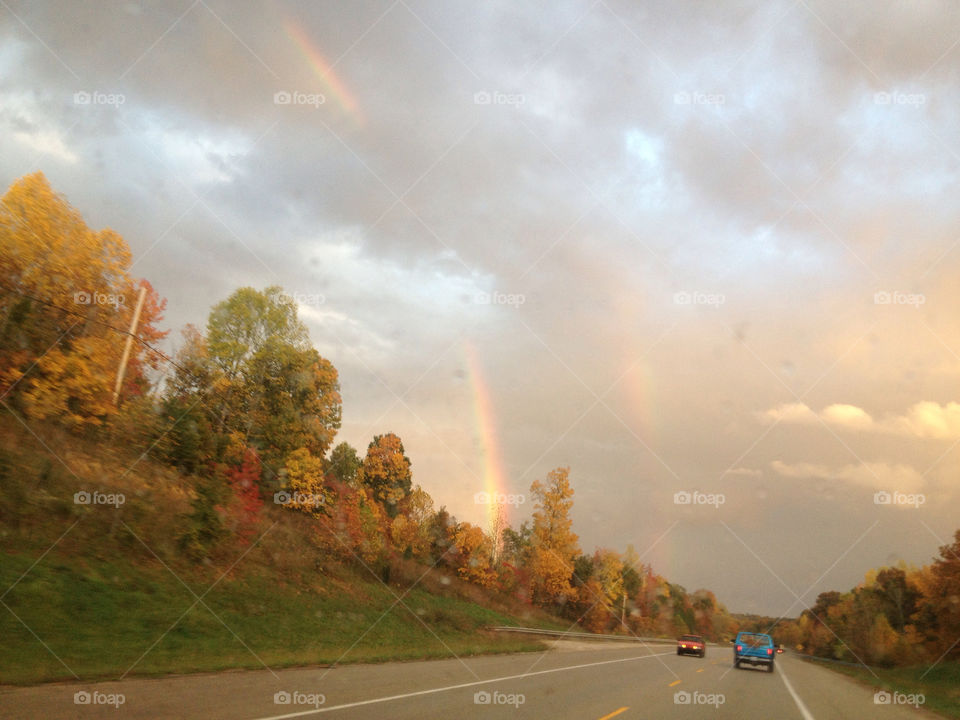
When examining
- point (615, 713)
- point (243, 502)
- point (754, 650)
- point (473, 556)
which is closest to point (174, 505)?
point (243, 502)

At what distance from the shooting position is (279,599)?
97.7 ft

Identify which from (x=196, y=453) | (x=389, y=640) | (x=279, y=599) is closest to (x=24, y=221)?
(x=196, y=453)

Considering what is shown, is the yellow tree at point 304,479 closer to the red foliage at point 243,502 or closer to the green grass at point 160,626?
the green grass at point 160,626

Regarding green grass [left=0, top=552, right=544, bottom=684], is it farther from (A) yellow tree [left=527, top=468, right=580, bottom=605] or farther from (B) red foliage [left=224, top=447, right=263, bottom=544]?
(A) yellow tree [left=527, top=468, right=580, bottom=605]

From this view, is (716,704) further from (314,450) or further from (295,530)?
(314,450)

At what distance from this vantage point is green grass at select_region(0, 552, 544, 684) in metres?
14.4

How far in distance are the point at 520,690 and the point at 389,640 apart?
60.4ft

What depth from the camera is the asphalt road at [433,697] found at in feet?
32.8

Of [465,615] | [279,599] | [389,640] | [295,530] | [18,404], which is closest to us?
[18,404]

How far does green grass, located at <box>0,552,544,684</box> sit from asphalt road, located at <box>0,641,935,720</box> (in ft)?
5.51

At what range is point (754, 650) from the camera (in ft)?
102

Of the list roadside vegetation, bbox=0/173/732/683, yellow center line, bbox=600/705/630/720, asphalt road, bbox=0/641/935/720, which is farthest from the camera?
roadside vegetation, bbox=0/173/732/683

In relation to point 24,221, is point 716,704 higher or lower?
lower

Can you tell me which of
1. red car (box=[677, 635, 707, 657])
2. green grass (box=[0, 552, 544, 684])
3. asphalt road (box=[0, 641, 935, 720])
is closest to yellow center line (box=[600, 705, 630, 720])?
asphalt road (box=[0, 641, 935, 720])
